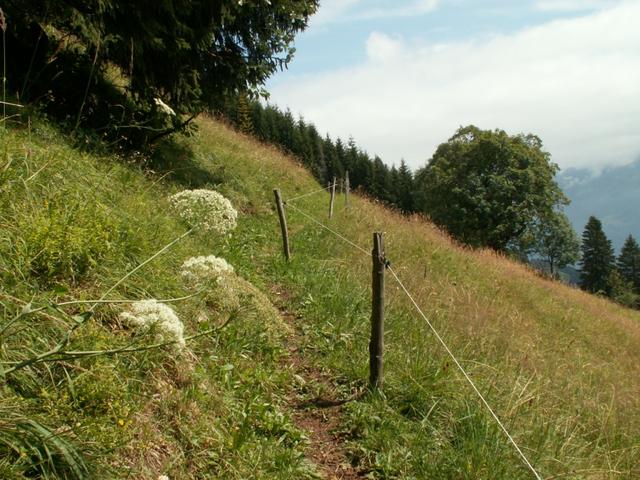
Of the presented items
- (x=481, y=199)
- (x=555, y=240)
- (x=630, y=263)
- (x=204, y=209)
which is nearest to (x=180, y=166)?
(x=204, y=209)

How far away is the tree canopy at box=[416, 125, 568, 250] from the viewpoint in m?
37.7

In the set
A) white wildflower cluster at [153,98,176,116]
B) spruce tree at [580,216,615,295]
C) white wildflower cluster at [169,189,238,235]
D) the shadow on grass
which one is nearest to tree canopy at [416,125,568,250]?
the shadow on grass

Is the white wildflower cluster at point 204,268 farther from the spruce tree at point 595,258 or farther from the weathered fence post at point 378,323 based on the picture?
the spruce tree at point 595,258

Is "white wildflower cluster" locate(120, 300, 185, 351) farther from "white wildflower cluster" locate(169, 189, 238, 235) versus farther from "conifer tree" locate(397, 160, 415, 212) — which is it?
"conifer tree" locate(397, 160, 415, 212)

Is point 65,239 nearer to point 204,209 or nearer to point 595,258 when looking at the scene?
point 204,209

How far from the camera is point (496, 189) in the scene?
37.7m

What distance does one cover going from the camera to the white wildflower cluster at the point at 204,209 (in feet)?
14.8

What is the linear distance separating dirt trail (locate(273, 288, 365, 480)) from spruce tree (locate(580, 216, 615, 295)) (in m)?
70.8

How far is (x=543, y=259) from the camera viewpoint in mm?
56031

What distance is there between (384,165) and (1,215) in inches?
3034

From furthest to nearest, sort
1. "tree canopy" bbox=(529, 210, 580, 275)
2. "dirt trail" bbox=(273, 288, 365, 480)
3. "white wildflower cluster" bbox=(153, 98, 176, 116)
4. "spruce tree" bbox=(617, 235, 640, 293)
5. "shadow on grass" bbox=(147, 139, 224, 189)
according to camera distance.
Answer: "spruce tree" bbox=(617, 235, 640, 293), "tree canopy" bbox=(529, 210, 580, 275), "shadow on grass" bbox=(147, 139, 224, 189), "white wildflower cluster" bbox=(153, 98, 176, 116), "dirt trail" bbox=(273, 288, 365, 480)

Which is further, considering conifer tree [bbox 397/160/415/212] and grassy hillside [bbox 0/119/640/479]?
conifer tree [bbox 397/160/415/212]

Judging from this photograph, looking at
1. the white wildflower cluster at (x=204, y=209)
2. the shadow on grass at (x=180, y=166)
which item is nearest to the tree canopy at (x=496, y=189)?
the shadow on grass at (x=180, y=166)

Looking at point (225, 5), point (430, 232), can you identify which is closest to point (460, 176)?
point (430, 232)
